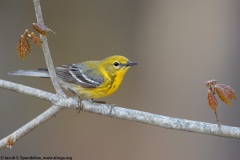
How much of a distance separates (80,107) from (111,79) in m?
0.84

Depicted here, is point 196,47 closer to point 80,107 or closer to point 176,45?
point 176,45

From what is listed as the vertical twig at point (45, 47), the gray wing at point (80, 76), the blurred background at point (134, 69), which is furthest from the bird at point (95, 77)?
the blurred background at point (134, 69)

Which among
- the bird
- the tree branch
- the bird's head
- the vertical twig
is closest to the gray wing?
the bird

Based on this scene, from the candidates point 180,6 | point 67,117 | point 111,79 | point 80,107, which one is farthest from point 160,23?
point 80,107

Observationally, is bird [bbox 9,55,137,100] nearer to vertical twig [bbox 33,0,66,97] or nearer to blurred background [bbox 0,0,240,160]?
vertical twig [bbox 33,0,66,97]

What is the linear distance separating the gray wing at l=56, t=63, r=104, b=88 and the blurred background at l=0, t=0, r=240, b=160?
148 centimetres

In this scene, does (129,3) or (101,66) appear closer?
(101,66)

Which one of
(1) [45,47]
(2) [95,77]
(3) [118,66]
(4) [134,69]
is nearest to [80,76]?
(2) [95,77]

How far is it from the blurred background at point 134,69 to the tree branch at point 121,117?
2455 millimetres

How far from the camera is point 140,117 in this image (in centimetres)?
331

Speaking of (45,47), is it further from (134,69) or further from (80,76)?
(134,69)

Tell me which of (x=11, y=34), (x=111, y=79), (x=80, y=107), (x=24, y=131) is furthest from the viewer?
(x=11, y=34)

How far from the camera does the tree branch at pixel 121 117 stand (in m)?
3.18

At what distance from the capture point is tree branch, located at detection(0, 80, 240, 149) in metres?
3.18
